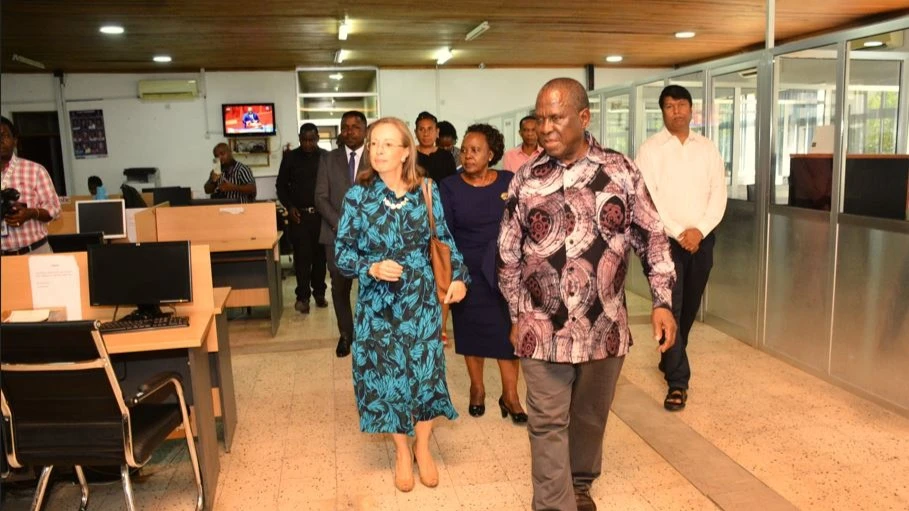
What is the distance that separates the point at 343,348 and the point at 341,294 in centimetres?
45

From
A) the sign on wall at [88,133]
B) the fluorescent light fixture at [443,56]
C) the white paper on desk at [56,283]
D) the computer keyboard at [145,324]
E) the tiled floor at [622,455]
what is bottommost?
the tiled floor at [622,455]

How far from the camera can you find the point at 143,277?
3254 millimetres

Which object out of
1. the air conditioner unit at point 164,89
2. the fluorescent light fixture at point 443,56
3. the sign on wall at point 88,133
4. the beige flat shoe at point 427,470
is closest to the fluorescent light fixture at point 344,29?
the fluorescent light fixture at point 443,56

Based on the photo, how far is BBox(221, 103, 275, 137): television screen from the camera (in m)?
11.7

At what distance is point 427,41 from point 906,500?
767 centimetres

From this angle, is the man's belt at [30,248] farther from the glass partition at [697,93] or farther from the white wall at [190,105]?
the white wall at [190,105]

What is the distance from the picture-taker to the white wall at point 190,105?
11430 mm

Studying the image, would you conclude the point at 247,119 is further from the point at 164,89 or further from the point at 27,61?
Answer: the point at 27,61

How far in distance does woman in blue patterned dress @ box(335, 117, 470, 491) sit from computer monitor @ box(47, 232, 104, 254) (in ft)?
7.83

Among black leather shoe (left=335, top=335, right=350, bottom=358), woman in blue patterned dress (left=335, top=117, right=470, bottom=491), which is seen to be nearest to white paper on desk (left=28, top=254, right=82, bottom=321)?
woman in blue patterned dress (left=335, top=117, right=470, bottom=491)

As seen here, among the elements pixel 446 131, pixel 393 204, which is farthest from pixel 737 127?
pixel 393 204

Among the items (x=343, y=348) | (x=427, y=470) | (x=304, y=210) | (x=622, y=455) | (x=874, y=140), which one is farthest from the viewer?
(x=304, y=210)

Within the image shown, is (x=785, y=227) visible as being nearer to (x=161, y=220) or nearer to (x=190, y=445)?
(x=190, y=445)

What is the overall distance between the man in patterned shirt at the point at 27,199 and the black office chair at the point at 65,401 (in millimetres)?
1862
